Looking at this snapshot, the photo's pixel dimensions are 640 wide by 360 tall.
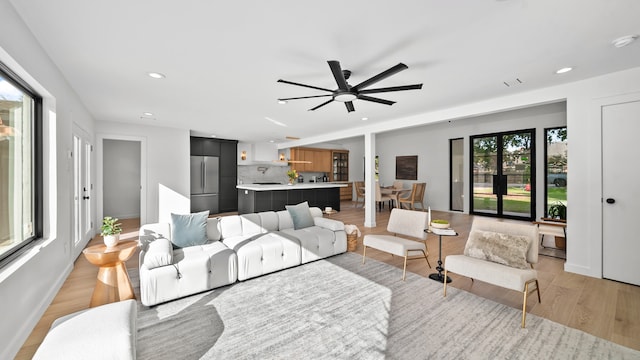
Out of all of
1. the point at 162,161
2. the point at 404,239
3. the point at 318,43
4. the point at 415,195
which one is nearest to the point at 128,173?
the point at 162,161

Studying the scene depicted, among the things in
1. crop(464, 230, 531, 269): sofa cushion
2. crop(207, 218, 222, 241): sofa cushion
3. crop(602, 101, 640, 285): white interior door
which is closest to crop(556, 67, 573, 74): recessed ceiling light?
crop(602, 101, 640, 285): white interior door

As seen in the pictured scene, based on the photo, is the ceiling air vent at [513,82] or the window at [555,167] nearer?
the ceiling air vent at [513,82]

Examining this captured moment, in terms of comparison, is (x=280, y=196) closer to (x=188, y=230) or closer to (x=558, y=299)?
(x=188, y=230)

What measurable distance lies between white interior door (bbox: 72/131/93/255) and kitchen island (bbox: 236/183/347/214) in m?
3.19

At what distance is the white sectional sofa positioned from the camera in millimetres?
2590

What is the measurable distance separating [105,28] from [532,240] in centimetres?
434

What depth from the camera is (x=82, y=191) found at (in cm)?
457

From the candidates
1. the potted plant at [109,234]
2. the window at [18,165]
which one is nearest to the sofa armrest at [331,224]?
the potted plant at [109,234]

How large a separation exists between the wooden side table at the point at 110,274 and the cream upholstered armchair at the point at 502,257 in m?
3.21

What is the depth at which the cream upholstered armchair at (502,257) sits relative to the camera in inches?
93.4

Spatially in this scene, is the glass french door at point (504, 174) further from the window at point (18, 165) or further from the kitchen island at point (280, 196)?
the window at point (18, 165)

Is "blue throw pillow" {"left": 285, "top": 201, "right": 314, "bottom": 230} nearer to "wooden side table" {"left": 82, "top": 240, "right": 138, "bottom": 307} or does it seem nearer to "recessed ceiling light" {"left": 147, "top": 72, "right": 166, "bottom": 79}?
"wooden side table" {"left": 82, "top": 240, "right": 138, "bottom": 307}

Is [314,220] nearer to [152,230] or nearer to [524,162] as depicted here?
[152,230]

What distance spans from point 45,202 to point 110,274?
1082mm
